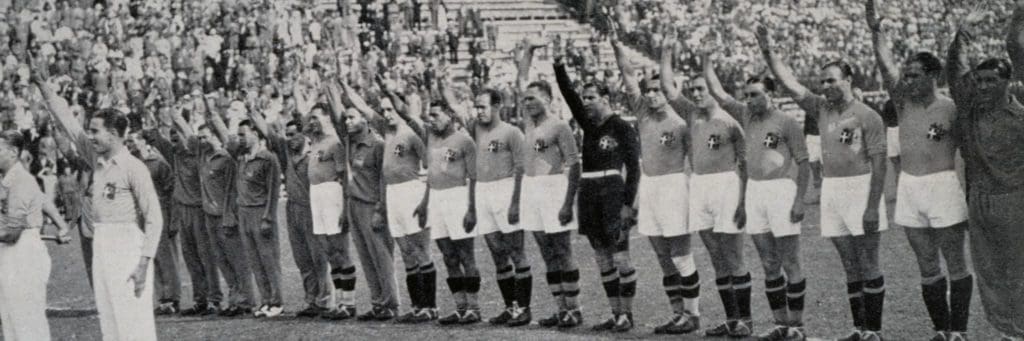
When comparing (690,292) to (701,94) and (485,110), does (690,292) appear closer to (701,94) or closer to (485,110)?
(701,94)

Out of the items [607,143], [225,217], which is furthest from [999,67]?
[225,217]

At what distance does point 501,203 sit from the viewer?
Result: 1320 cm

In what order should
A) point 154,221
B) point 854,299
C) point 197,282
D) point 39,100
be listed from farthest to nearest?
point 39,100 < point 197,282 < point 854,299 < point 154,221

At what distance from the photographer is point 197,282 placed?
16.0 meters

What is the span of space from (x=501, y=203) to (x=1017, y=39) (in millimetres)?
5130

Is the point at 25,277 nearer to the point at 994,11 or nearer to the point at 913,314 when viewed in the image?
the point at 913,314

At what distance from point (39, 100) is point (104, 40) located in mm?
2532

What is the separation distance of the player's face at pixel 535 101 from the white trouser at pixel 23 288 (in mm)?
4356

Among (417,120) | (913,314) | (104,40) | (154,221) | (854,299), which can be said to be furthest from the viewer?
(104,40)

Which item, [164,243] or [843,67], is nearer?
[843,67]

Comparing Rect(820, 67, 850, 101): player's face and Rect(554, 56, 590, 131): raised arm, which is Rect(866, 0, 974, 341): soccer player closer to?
Rect(820, 67, 850, 101): player's face

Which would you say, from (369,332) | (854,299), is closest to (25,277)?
(369,332)

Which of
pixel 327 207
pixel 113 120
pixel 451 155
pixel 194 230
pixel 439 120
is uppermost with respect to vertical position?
pixel 113 120

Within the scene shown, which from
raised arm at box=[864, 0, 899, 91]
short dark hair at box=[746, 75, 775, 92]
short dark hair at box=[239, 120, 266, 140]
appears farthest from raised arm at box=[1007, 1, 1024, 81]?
short dark hair at box=[239, 120, 266, 140]
